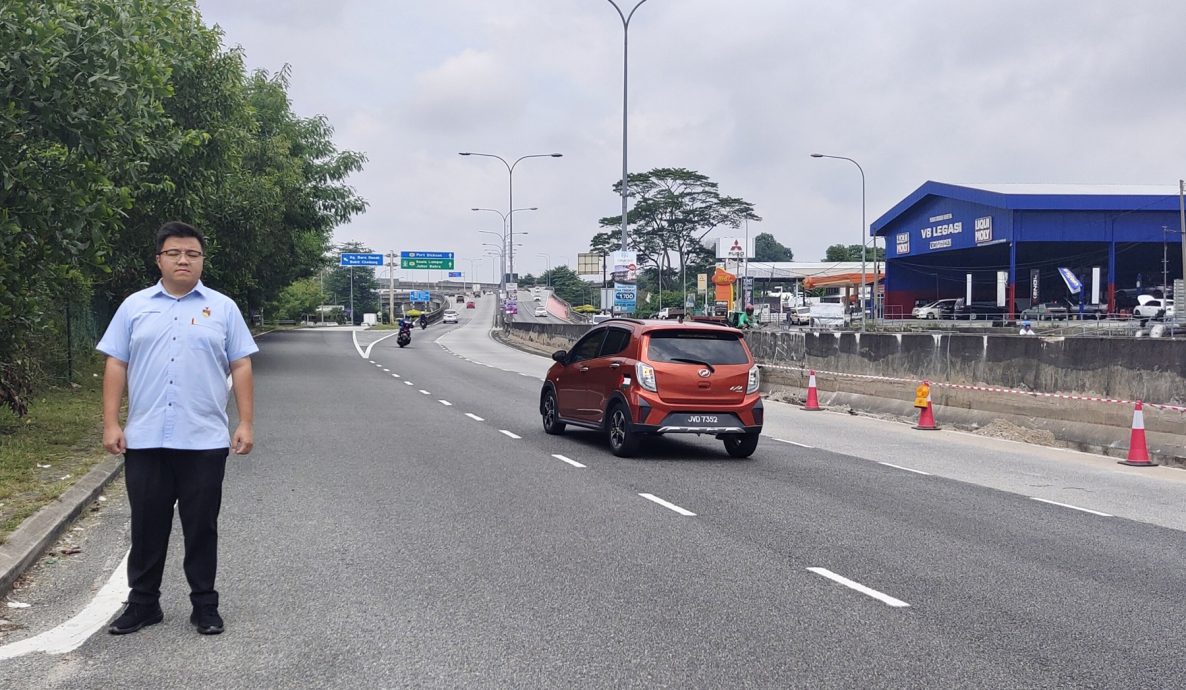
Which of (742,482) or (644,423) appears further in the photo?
(644,423)

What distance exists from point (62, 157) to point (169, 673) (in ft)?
27.2

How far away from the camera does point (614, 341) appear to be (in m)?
14.9

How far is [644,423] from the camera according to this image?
13.6m

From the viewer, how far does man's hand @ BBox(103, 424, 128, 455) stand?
5439mm

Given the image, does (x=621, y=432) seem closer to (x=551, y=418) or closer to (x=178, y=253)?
(x=551, y=418)

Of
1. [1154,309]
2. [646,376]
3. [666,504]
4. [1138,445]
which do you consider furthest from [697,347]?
[1154,309]

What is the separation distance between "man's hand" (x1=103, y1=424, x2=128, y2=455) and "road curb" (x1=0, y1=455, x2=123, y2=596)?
5.56 ft

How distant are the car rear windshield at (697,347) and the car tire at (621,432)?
760 mm

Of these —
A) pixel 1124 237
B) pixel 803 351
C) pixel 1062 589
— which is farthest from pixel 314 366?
pixel 1124 237

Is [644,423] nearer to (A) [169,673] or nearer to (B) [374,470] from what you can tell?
(B) [374,470]

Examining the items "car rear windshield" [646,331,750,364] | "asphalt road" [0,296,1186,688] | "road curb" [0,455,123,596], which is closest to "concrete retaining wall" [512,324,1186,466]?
"asphalt road" [0,296,1186,688]

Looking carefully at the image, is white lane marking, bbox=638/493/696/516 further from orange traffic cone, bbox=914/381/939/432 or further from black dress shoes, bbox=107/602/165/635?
orange traffic cone, bbox=914/381/939/432

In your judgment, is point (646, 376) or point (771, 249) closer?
point (646, 376)

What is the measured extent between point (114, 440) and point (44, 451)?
25.8 feet
